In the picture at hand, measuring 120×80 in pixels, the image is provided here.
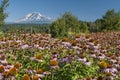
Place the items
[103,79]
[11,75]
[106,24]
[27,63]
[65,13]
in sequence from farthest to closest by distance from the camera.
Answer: [65,13]
[106,24]
[27,63]
[103,79]
[11,75]

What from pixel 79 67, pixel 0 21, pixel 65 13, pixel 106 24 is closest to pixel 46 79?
pixel 79 67

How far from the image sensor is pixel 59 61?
9164mm

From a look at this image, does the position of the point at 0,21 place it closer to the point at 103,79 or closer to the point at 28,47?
the point at 28,47

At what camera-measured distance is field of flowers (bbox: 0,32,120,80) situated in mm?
7336

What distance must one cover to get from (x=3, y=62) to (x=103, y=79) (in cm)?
207

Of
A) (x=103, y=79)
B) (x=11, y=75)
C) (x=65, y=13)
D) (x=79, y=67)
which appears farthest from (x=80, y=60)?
(x=65, y=13)

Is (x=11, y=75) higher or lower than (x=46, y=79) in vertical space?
higher

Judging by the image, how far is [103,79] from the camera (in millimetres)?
6844

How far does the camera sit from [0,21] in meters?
41.2

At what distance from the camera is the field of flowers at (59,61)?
7336 mm

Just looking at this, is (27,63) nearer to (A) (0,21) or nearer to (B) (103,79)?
(B) (103,79)

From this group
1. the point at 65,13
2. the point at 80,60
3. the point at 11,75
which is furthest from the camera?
the point at 65,13

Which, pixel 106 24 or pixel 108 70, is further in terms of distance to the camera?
pixel 106 24

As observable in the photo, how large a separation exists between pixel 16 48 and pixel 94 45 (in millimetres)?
2498
